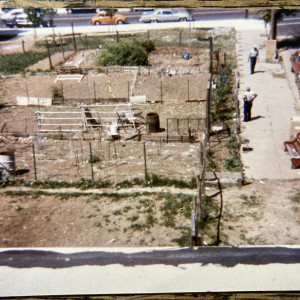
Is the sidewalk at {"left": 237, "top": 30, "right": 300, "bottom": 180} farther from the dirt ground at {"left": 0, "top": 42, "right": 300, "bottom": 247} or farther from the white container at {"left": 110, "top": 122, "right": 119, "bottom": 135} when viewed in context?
the white container at {"left": 110, "top": 122, "right": 119, "bottom": 135}

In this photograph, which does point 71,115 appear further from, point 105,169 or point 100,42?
point 100,42

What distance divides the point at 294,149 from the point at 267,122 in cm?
298

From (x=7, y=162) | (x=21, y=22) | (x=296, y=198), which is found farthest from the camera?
(x=21, y=22)

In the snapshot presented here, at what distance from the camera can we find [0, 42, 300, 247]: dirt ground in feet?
33.8

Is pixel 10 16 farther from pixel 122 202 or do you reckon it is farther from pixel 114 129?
pixel 122 202

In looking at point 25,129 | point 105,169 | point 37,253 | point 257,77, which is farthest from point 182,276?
point 257,77

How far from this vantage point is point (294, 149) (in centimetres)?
1396

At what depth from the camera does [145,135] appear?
1612 cm

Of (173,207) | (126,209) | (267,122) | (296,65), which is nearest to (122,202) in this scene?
(126,209)

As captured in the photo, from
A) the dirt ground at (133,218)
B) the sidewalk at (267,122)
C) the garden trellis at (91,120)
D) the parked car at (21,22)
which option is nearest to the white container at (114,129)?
the garden trellis at (91,120)

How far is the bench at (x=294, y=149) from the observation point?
13.3 m

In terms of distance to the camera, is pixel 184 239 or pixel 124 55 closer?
pixel 184 239

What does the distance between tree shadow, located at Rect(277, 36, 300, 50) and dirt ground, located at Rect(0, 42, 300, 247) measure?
11.7 m

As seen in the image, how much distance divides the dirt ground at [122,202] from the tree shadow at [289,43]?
11.7 meters
